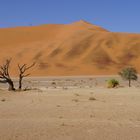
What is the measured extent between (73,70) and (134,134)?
273ft

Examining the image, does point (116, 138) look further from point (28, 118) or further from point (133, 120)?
point (28, 118)

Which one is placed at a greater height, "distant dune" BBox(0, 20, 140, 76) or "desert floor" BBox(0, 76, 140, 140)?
"distant dune" BBox(0, 20, 140, 76)

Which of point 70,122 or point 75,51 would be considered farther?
point 75,51

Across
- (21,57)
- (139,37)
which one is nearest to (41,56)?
(21,57)

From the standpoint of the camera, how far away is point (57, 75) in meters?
92.8

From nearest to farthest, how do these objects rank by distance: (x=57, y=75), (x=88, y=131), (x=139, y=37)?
(x=88, y=131) → (x=57, y=75) → (x=139, y=37)

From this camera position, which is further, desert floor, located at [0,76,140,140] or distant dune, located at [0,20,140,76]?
distant dune, located at [0,20,140,76]

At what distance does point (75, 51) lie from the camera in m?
104

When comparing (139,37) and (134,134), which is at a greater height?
(139,37)

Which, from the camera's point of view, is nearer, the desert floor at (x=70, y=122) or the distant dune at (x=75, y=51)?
the desert floor at (x=70, y=122)

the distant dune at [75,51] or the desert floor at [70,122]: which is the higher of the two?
the distant dune at [75,51]

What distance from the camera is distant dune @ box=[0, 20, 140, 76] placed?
9675 centimetres

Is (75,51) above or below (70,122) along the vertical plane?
above

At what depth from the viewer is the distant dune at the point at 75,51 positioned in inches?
3809
